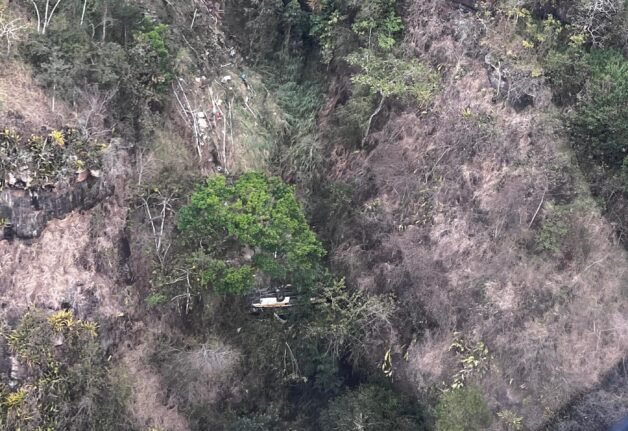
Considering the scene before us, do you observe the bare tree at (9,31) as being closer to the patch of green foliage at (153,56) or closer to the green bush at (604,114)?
the patch of green foliage at (153,56)

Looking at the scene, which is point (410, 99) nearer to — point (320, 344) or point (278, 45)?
point (278, 45)

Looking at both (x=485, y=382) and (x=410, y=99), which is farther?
(x=410, y=99)

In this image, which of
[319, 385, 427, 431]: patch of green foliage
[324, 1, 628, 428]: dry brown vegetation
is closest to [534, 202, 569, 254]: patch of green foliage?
[324, 1, 628, 428]: dry brown vegetation

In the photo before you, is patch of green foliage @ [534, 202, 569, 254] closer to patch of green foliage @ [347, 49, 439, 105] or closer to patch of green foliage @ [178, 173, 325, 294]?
patch of green foliage @ [347, 49, 439, 105]

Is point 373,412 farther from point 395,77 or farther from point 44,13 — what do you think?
point 44,13

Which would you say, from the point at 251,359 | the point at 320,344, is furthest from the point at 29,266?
the point at 320,344

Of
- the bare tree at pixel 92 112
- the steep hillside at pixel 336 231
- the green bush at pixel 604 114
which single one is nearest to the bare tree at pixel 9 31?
the steep hillside at pixel 336 231
